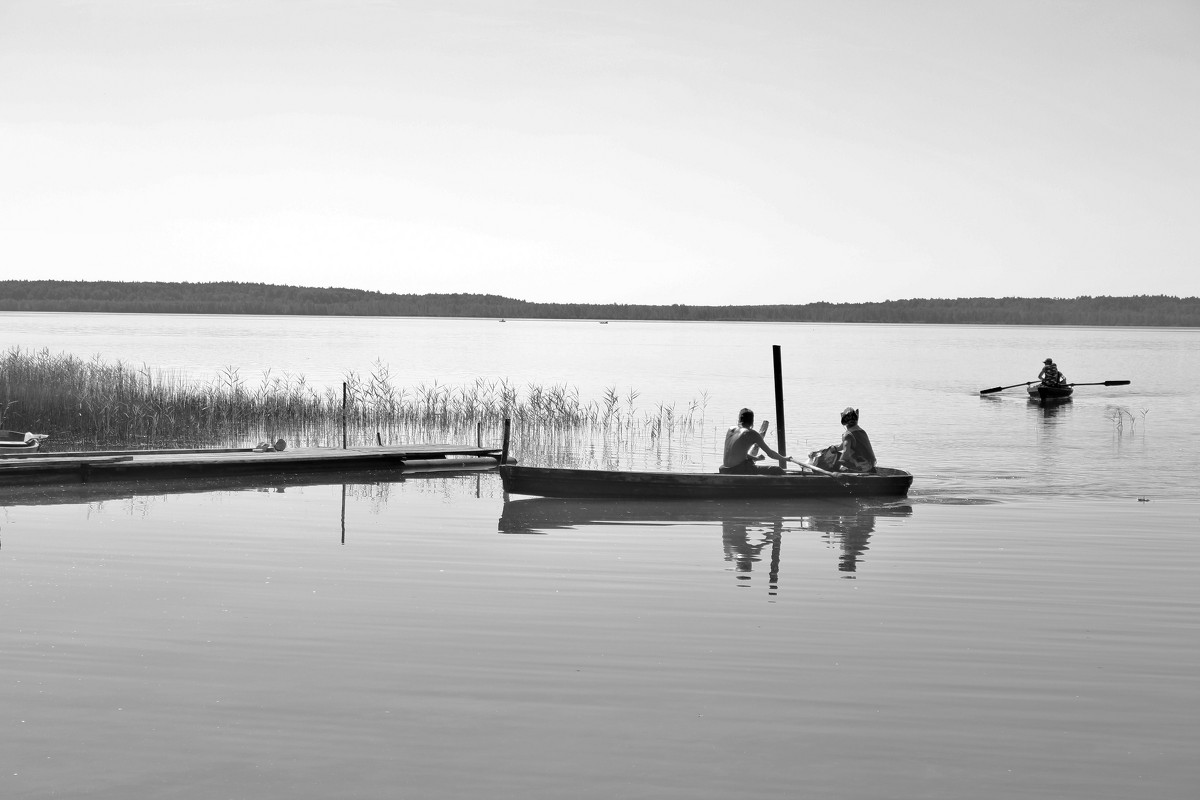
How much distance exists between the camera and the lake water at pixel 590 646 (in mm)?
5875

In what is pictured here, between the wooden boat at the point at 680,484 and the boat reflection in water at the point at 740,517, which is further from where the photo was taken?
the wooden boat at the point at 680,484

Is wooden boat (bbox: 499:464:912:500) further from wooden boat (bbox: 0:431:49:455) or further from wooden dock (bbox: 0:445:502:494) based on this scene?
wooden boat (bbox: 0:431:49:455)

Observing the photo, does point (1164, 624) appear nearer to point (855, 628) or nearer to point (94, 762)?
point (855, 628)

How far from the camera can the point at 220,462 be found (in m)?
17.7

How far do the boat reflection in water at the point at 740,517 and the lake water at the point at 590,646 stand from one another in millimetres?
90

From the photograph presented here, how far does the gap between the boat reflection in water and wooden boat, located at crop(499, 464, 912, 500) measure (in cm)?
14

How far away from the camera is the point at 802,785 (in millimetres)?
5707

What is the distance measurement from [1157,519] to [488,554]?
8.88 metres

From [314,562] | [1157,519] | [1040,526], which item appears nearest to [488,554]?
[314,562]

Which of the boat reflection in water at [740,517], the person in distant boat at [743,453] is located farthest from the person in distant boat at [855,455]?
the person in distant boat at [743,453]

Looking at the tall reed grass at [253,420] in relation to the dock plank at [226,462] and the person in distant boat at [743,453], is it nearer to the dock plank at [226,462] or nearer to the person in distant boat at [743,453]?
the dock plank at [226,462]

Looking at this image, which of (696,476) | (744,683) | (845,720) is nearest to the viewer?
(845,720)

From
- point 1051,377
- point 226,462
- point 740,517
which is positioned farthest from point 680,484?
point 1051,377

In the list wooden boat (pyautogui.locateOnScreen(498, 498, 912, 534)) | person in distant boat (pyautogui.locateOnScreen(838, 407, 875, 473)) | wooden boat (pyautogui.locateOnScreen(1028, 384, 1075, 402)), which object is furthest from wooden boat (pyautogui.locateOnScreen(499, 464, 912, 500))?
wooden boat (pyautogui.locateOnScreen(1028, 384, 1075, 402))
